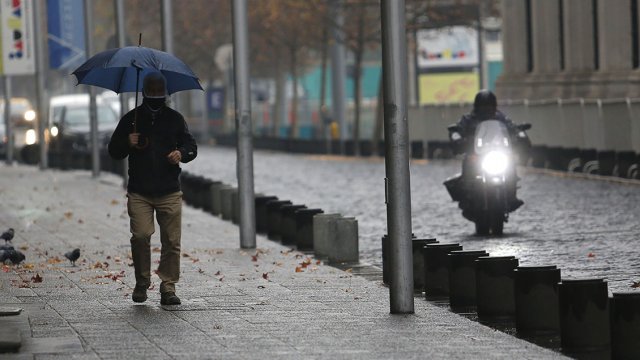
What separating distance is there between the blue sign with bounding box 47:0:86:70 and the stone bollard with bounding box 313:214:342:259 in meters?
24.5

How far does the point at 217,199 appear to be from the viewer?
991 inches

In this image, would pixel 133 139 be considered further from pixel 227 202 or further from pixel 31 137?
pixel 31 137

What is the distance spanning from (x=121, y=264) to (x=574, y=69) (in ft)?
92.6

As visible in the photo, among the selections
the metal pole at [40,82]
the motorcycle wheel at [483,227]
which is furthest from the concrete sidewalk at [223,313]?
the metal pole at [40,82]

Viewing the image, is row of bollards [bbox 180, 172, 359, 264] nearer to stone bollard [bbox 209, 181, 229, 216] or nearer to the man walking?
stone bollard [bbox 209, 181, 229, 216]

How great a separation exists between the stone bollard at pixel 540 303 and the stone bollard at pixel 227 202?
41.1ft

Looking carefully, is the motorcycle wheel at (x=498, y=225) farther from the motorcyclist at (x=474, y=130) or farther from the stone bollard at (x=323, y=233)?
the stone bollard at (x=323, y=233)

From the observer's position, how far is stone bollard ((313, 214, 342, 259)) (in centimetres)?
1769

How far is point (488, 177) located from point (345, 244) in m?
3.47

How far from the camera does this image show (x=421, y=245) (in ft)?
48.5

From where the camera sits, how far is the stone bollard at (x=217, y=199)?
81.7ft

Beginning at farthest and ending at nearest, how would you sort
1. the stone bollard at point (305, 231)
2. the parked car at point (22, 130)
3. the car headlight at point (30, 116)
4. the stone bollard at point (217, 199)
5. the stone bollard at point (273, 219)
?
the car headlight at point (30, 116) < the parked car at point (22, 130) < the stone bollard at point (217, 199) < the stone bollard at point (273, 219) < the stone bollard at point (305, 231)

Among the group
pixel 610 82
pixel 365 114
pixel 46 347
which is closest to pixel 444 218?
pixel 46 347

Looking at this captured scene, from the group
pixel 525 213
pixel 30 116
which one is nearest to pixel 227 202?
pixel 525 213
